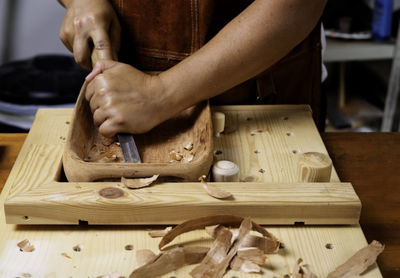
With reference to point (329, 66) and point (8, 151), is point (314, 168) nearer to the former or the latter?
point (8, 151)

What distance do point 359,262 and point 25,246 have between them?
534mm

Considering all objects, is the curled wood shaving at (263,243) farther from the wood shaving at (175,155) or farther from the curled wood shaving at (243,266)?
the wood shaving at (175,155)

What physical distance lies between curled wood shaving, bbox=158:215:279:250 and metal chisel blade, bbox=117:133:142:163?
0.18 m

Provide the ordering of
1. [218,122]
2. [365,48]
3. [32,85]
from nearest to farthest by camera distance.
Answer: [218,122] < [32,85] < [365,48]

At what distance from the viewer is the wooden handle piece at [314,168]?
3.12 ft

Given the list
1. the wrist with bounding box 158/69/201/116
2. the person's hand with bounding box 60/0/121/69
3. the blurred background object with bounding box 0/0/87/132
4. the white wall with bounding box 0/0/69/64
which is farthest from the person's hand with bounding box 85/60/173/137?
the white wall with bounding box 0/0/69/64

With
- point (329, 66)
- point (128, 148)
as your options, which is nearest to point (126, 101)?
point (128, 148)

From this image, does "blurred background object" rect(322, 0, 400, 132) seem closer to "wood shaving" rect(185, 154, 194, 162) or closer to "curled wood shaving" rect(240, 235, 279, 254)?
"wood shaving" rect(185, 154, 194, 162)

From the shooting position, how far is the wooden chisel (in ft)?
3.30

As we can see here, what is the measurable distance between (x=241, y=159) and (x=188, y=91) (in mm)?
179

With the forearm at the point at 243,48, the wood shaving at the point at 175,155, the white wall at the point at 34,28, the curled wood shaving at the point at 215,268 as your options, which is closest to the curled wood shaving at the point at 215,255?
the curled wood shaving at the point at 215,268

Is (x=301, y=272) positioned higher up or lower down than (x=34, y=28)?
higher up

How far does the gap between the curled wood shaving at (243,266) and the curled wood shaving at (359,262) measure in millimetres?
112

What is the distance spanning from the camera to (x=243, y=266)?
810 mm
